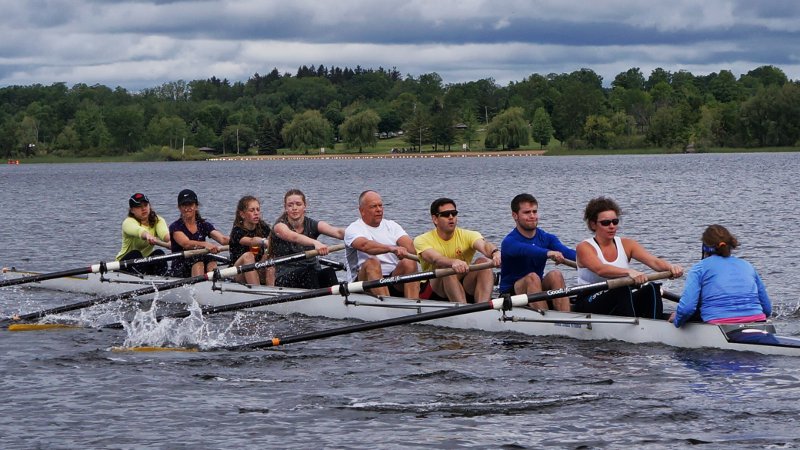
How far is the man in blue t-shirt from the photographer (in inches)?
575

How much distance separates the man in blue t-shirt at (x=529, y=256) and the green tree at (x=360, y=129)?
175621mm

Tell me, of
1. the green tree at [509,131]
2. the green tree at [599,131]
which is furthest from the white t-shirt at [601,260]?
the green tree at [509,131]

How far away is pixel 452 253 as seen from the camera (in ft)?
51.8

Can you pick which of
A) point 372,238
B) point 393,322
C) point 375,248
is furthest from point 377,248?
point 393,322

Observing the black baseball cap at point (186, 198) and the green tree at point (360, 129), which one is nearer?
the black baseball cap at point (186, 198)

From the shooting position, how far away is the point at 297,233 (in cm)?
1759

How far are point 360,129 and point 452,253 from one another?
586 ft

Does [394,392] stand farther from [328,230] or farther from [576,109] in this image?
[576,109]

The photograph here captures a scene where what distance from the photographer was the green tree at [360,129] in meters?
192

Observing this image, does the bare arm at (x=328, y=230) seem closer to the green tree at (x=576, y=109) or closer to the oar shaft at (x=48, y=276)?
the oar shaft at (x=48, y=276)

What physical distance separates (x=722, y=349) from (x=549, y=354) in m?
2.10

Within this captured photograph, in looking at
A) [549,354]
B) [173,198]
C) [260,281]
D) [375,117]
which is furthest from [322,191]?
[375,117]

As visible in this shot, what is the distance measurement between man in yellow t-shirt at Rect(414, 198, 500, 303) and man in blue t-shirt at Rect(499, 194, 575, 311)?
1.35 feet

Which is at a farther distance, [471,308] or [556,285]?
[556,285]
